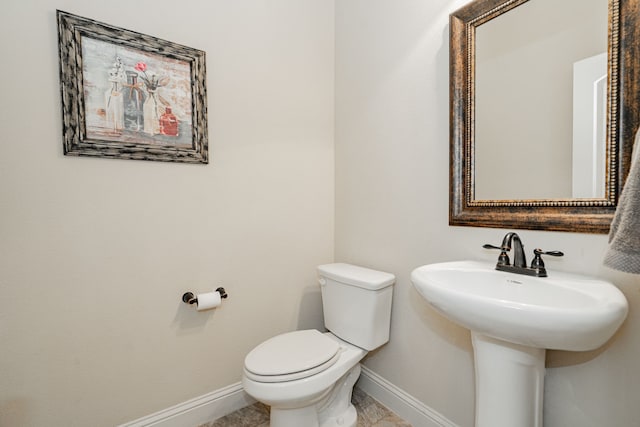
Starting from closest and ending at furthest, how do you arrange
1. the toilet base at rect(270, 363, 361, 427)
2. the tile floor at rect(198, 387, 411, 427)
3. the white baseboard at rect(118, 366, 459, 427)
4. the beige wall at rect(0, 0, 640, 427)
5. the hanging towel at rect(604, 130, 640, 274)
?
the hanging towel at rect(604, 130, 640, 274), the beige wall at rect(0, 0, 640, 427), the toilet base at rect(270, 363, 361, 427), the white baseboard at rect(118, 366, 459, 427), the tile floor at rect(198, 387, 411, 427)

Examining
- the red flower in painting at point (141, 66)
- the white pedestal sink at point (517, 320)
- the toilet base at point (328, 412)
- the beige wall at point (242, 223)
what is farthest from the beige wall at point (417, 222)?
the red flower in painting at point (141, 66)

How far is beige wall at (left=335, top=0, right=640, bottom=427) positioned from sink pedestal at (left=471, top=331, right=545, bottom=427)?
168 millimetres

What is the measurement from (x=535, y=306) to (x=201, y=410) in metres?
1.58

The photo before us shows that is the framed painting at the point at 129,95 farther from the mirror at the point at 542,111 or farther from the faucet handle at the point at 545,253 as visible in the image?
the faucet handle at the point at 545,253

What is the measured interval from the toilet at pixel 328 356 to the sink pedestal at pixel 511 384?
0.58 metres

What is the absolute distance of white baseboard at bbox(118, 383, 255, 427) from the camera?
1.40 meters

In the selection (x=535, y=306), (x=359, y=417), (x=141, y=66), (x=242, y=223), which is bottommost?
(x=359, y=417)

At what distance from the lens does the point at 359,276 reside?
152 centimetres

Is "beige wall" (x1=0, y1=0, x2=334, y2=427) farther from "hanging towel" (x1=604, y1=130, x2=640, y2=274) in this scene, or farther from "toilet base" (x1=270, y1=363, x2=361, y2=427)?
"hanging towel" (x1=604, y1=130, x2=640, y2=274)

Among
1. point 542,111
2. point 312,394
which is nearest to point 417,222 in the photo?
point 542,111

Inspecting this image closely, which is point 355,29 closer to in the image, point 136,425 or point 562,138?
point 562,138

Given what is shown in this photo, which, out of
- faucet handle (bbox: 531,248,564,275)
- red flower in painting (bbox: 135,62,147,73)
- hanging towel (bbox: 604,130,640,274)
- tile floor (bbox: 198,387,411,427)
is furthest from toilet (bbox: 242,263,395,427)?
red flower in painting (bbox: 135,62,147,73)

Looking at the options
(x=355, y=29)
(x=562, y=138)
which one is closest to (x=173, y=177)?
(x=355, y=29)

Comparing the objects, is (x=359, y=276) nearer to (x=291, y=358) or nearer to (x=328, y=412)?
(x=291, y=358)
